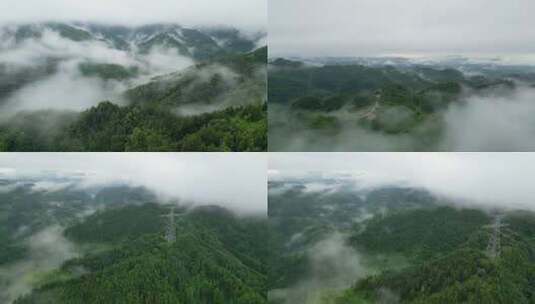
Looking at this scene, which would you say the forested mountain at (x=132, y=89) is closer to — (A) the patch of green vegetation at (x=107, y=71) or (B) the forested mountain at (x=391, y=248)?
(A) the patch of green vegetation at (x=107, y=71)

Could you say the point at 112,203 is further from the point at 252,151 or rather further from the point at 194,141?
the point at 252,151

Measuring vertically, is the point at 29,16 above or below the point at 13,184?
above

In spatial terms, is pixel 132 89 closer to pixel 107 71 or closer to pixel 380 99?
pixel 107 71

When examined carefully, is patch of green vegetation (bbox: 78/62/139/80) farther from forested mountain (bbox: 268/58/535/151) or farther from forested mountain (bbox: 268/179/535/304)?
forested mountain (bbox: 268/179/535/304)

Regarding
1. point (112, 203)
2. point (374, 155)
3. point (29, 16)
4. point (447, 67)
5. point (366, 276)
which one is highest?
point (29, 16)

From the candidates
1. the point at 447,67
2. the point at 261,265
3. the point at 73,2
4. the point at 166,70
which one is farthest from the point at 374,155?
the point at 73,2

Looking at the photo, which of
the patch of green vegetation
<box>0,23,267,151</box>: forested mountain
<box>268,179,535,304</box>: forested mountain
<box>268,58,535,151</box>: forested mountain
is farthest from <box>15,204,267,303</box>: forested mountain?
the patch of green vegetation
